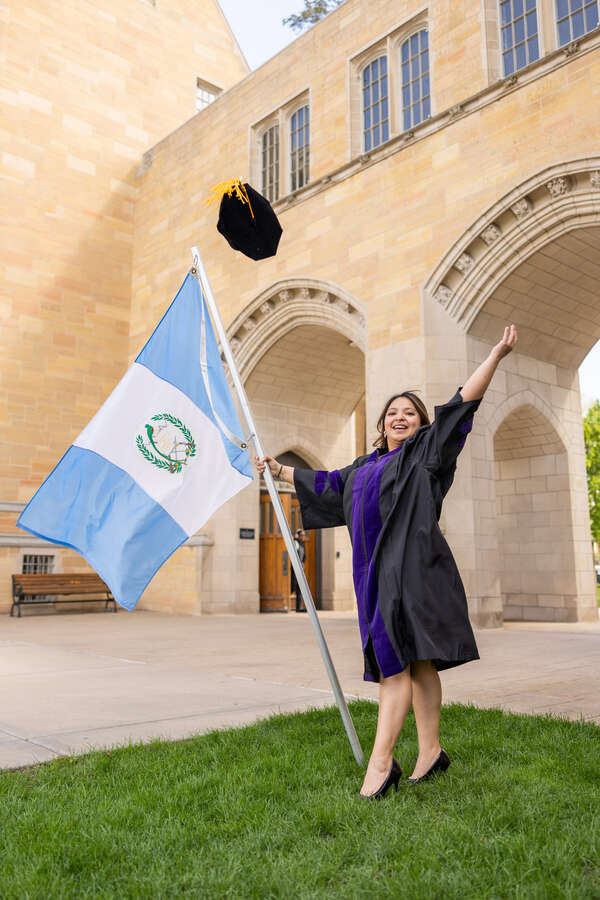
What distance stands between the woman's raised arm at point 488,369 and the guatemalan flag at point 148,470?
1.37m

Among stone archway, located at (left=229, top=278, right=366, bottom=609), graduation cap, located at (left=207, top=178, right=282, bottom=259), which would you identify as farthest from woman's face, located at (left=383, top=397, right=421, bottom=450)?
stone archway, located at (left=229, top=278, right=366, bottom=609)

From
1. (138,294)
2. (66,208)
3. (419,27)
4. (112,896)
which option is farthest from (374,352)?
(112,896)

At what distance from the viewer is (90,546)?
13.0ft

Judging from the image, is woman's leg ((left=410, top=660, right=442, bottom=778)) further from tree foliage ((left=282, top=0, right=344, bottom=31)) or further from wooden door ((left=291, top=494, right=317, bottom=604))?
tree foliage ((left=282, top=0, right=344, bottom=31))

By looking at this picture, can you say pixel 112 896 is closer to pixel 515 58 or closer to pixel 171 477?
pixel 171 477

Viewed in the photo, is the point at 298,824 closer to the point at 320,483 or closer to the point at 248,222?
the point at 320,483

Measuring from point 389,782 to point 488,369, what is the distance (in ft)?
5.62

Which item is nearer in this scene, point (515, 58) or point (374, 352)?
point (515, 58)

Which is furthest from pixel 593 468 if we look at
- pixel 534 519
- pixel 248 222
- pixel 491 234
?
pixel 248 222

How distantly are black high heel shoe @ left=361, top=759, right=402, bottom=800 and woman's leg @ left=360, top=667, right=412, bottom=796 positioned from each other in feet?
0.04

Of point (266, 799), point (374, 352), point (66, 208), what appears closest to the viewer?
point (266, 799)

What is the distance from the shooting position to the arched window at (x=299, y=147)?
1464 centimetres

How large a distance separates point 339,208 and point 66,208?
7.53 metres

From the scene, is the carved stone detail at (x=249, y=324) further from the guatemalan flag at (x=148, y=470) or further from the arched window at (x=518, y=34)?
the guatemalan flag at (x=148, y=470)
